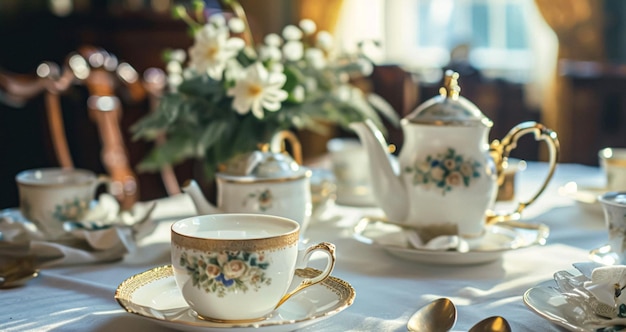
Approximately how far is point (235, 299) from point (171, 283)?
14cm

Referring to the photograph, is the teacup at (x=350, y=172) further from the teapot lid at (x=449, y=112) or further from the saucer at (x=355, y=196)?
the teapot lid at (x=449, y=112)

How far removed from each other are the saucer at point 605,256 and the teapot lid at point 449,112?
0.71 feet

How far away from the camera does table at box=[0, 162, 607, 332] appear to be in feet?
2.44

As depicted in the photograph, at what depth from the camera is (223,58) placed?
123cm

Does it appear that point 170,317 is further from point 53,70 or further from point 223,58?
point 53,70

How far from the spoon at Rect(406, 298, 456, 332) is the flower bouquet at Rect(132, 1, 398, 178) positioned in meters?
0.50

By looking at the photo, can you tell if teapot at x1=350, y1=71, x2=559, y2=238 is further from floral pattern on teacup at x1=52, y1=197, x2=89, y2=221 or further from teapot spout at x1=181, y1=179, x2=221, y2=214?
floral pattern on teacup at x1=52, y1=197, x2=89, y2=221

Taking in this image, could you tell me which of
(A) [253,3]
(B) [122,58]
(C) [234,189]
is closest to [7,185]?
(B) [122,58]

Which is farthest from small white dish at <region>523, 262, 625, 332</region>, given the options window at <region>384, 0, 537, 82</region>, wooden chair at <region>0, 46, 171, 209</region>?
window at <region>384, 0, 537, 82</region>

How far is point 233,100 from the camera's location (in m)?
1.18

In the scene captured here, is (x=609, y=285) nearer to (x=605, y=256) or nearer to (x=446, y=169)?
(x=605, y=256)

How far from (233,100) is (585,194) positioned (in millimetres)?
679

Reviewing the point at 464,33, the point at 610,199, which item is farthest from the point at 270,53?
the point at 464,33

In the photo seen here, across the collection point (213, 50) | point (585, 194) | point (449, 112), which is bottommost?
point (585, 194)
